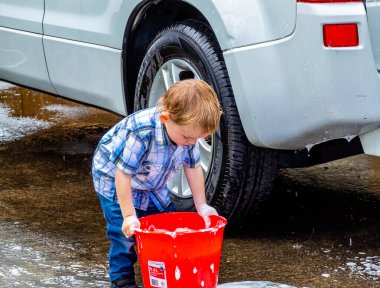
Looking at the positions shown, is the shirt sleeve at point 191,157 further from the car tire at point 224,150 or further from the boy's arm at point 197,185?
the car tire at point 224,150

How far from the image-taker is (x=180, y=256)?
3312 millimetres

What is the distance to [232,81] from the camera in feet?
13.5

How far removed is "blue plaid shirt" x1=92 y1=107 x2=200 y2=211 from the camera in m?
3.48

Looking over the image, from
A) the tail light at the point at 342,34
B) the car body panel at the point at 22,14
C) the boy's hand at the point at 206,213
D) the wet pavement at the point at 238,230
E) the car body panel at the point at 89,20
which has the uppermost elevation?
the car body panel at the point at 22,14

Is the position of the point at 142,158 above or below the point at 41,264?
above

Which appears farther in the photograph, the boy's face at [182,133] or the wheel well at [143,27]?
the wheel well at [143,27]

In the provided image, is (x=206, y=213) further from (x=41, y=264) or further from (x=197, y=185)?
(x=41, y=264)

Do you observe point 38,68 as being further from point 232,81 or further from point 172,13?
point 232,81

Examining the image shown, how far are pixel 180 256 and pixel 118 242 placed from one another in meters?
0.47

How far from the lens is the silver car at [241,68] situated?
382 cm

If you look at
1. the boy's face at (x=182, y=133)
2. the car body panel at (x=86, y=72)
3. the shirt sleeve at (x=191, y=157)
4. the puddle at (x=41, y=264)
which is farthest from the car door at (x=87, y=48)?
the boy's face at (x=182, y=133)

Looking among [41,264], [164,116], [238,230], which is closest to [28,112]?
[238,230]

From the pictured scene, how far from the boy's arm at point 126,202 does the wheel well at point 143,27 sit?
1.35m

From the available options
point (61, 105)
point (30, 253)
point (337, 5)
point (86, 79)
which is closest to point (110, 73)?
point (86, 79)
